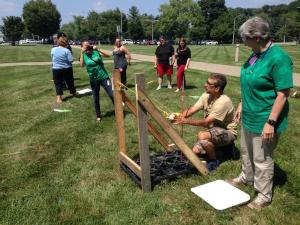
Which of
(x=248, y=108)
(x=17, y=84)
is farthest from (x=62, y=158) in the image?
(x=17, y=84)

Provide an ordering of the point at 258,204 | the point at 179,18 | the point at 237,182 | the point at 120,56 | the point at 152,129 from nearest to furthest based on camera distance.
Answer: the point at 258,204 < the point at 237,182 < the point at 152,129 < the point at 120,56 < the point at 179,18

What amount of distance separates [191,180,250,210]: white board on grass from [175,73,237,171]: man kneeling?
18.9 inches

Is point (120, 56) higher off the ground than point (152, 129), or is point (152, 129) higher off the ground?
point (120, 56)

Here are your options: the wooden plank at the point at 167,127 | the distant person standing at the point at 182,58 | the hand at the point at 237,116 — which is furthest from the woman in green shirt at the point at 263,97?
the distant person standing at the point at 182,58

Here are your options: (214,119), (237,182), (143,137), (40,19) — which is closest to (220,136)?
(214,119)

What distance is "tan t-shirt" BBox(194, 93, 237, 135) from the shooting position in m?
4.70

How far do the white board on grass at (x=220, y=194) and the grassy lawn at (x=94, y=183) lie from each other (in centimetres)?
9

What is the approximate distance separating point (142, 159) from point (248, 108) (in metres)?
1.40

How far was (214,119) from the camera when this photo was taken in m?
4.73

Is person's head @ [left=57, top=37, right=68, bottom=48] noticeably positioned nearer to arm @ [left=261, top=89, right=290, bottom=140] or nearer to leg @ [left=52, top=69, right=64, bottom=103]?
leg @ [left=52, top=69, right=64, bottom=103]

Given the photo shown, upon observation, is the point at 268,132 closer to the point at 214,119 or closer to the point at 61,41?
the point at 214,119

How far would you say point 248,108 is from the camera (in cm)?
380

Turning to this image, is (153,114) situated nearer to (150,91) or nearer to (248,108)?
(248,108)

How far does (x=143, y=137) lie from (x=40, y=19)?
92.6 m
